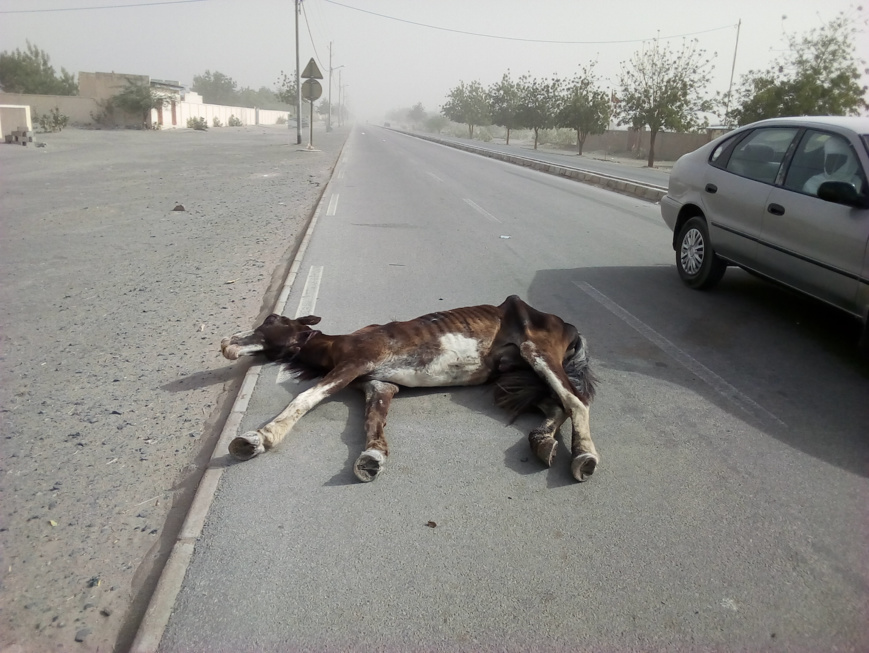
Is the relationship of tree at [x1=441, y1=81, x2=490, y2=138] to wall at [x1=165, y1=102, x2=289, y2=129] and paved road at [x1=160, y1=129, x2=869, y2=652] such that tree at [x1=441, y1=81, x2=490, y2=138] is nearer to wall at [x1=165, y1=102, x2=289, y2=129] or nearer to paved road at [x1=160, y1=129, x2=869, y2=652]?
wall at [x1=165, y1=102, x2=289, y2=129]

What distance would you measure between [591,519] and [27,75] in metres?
71.9

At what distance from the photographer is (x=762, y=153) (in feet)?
21.6

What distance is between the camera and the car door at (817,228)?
5.20m

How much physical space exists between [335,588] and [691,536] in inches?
65.9

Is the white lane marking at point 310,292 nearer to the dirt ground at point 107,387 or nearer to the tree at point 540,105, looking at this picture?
the dirt ground at point 107,387

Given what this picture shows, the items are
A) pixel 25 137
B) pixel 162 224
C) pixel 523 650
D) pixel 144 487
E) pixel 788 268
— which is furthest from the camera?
pixel 25 137

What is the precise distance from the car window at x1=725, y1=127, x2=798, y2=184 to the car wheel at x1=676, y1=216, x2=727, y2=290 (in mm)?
720

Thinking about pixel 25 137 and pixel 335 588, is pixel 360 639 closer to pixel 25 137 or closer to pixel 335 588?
pixel 335 588

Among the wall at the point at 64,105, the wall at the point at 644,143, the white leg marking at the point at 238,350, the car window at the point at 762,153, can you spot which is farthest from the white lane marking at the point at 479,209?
the wall at the point at 64,105

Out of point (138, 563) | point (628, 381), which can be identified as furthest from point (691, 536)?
point (138, 563)

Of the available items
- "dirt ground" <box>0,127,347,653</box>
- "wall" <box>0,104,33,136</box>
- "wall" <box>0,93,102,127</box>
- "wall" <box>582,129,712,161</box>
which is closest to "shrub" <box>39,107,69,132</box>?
"wall" <box>0,93,102,127</box>

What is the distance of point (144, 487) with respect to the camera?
12.0ft

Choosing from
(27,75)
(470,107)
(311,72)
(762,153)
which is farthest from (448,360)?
(470,107)

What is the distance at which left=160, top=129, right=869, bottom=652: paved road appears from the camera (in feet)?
8.63
